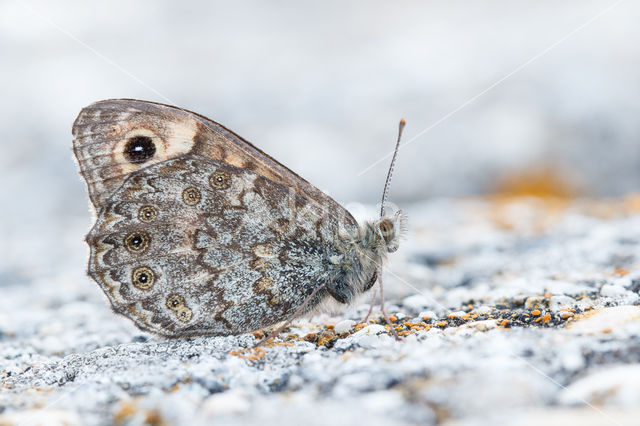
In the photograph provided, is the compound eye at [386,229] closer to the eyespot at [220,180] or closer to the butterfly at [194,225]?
the butterfly at [194,225]

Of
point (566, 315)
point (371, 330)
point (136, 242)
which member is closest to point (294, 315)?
point (371, 330)

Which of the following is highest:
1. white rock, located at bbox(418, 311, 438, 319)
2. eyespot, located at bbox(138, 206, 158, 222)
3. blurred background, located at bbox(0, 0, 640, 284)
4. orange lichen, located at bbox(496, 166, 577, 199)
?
blurred background, located at bbox(0, 0, 640, 284)

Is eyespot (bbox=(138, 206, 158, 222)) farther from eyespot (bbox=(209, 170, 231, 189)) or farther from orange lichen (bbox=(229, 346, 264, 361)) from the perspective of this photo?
orange lichen (bbox=(229, 346, 264, 361))

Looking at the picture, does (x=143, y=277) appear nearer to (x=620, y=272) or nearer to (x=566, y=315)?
(x=566, y=315)

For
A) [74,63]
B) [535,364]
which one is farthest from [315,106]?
[535,364]

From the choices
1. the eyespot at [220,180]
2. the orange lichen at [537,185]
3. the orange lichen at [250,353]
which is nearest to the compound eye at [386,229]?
the eyespot at [220,180]

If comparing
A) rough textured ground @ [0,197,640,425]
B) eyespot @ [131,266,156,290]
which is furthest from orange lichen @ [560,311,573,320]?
eyespot @ [131,266,156,290]
